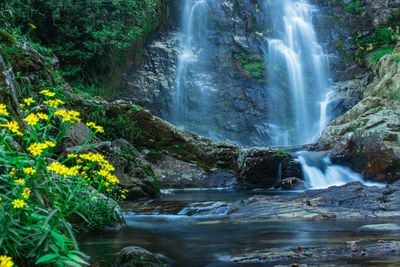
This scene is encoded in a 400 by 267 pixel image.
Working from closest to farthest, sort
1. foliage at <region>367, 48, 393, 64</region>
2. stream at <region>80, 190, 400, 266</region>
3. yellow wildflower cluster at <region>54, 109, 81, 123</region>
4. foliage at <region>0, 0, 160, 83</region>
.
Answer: yellow wildflower cluster at <region>54, 109, 81, 123</region>, stream at <region>80, 190, 400, 266</region>, foliage at <region>0, 0, 160, 83</region>, foliage at <region>367, 48, 393, 64</region>

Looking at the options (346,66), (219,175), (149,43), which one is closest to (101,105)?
(219,175)

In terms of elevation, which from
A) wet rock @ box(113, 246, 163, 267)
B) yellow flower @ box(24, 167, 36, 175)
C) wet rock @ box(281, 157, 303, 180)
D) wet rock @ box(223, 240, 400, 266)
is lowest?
wet rock @ box(223, 240, 400, 266)

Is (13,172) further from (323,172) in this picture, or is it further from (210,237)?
(323,172)

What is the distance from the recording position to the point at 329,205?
5945 mm

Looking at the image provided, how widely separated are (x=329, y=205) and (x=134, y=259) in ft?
14.1

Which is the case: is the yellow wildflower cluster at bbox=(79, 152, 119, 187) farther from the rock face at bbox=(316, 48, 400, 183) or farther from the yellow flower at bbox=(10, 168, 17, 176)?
the rock face at bbox=(316, 48, 400, 183)

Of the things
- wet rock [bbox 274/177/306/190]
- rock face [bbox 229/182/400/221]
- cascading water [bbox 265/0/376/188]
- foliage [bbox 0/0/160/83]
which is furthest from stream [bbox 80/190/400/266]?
cascading water [bbox 265/0/376/188]

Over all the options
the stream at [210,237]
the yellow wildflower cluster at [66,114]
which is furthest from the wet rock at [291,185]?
the yellow wildflower cluster at [66,114]

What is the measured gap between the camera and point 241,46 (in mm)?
23109

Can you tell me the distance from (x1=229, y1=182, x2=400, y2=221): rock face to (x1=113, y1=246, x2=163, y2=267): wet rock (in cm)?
280

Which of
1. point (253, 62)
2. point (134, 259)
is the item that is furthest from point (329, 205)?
point (253, 62)

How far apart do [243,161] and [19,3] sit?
10.9 metres

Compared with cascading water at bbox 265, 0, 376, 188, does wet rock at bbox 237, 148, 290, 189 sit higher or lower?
lower

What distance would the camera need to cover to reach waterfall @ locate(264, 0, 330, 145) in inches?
859
